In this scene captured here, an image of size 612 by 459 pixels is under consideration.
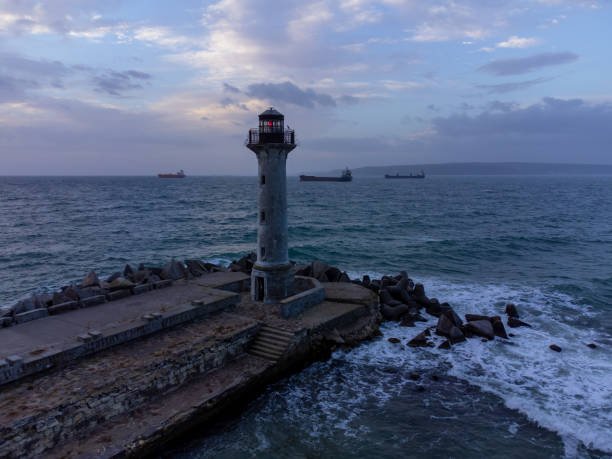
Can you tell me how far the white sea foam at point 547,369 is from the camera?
12.1 meters

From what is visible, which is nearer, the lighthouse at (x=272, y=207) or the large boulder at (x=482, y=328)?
the lighthouse at (x=272, y=207)

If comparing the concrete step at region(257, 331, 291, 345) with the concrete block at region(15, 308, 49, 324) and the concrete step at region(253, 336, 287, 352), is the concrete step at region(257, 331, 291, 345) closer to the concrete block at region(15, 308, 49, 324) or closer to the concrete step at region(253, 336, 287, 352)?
the concrete step at region(253, 336, 287, 352)

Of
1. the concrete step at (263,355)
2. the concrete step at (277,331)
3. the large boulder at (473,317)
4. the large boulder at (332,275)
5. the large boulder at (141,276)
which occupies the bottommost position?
the large boulder at (473,317)

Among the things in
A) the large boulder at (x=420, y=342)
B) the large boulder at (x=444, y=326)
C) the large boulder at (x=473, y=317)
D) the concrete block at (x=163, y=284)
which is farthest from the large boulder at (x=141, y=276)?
the large boulder at (x=473, y=317)

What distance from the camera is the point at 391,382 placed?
1414 centimetres

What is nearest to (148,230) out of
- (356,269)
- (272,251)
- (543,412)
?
(356,269)

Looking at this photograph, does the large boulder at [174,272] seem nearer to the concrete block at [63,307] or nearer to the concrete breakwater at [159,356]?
the concrete breakwater at [159,356]

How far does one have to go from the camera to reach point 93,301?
16.0 metres

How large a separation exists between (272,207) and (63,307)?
9.01 m

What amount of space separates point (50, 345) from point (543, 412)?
15389 mm

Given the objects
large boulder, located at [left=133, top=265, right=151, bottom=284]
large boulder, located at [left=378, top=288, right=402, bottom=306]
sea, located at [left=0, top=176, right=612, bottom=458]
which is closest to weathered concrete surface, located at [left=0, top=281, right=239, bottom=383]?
large boulder, located at [left=133, top=265, right=151, bottom=284]

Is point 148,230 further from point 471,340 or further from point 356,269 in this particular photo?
point 471,340

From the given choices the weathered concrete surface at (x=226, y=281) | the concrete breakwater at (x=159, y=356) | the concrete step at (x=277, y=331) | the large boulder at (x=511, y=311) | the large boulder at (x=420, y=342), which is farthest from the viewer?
the large boulder at (x=511, y=311)

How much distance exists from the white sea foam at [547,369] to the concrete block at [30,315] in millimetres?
11760
